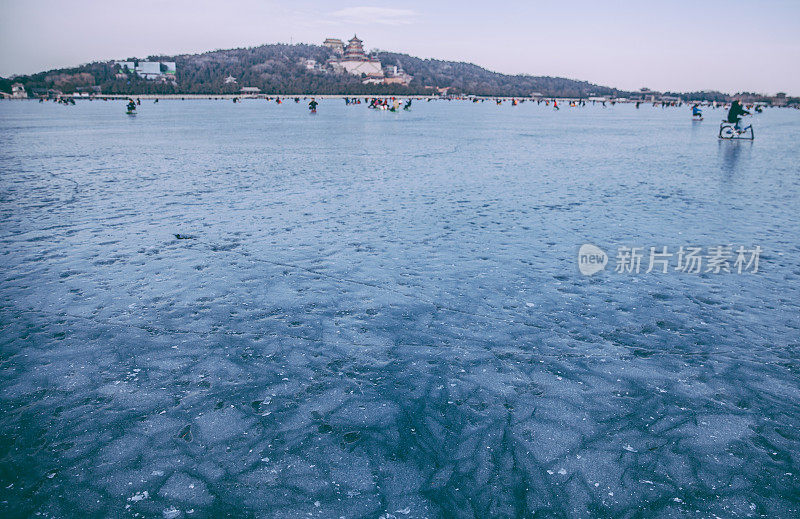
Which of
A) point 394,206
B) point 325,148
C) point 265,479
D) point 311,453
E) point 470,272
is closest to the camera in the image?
point 265,479

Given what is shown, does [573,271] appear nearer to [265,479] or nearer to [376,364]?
[376,364]

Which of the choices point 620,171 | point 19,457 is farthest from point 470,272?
point 620,171

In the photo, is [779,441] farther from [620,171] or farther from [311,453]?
[620,171]

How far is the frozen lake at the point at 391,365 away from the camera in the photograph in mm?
4039

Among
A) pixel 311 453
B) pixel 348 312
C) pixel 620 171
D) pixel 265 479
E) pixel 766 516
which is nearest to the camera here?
pixel 766 516

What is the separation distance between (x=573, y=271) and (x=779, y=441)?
15.1 ft

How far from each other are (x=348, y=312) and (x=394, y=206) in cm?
707

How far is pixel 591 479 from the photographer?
4.11 meters

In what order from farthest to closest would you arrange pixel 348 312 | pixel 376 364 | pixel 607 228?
pixel 607 228, pixel 348 312, pixel 376 364

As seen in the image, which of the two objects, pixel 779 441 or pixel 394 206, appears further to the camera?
pixel 394 206

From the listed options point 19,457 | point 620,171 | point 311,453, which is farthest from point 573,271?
point 620,171

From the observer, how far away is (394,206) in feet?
45.5

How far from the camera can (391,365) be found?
584cm

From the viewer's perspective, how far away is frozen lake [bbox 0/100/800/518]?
4039mm
